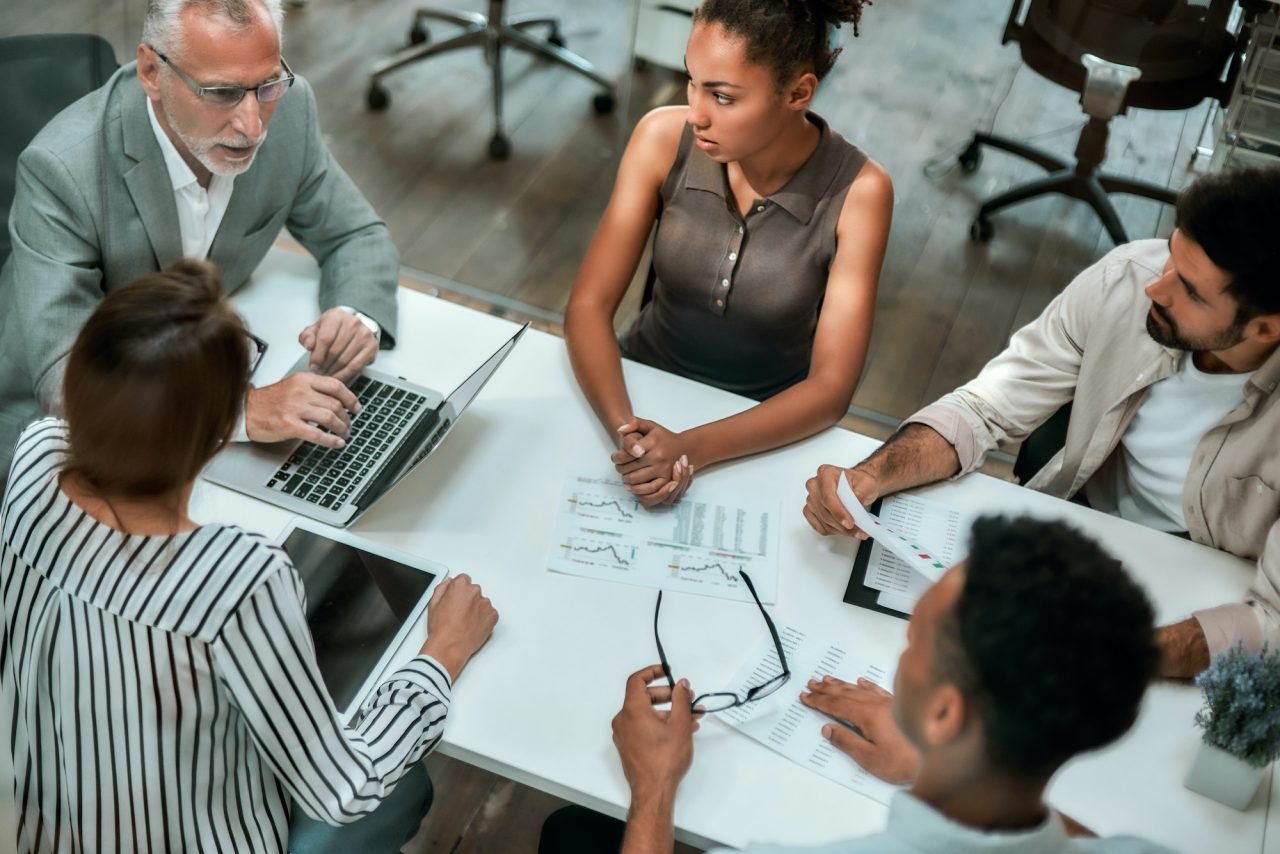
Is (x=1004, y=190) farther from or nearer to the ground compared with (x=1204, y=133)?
nearer to the ground

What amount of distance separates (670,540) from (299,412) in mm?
538

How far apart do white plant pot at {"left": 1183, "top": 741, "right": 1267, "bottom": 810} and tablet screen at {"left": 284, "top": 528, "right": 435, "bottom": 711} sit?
0.94m

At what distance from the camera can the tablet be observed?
4.96 ft

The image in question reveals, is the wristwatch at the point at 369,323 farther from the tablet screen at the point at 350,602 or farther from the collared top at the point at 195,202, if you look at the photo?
the tablet screen at the point at 350,602

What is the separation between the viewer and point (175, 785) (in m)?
1.31

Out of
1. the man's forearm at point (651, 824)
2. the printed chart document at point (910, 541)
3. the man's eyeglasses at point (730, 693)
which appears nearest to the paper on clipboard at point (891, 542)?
the printed chart document at point (910, 541)

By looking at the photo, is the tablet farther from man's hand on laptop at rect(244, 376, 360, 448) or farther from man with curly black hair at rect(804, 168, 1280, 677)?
man with curly black hair at rect(804, 168, 1280, 677)

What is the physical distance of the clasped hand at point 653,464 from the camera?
1720 millimetres

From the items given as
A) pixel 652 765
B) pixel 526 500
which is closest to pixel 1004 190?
pixel 526 500

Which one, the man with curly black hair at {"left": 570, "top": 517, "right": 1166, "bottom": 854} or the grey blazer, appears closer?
the man with curly black hair at {"left": 570, "top": 517, "right": 1166, "bottom": 854}

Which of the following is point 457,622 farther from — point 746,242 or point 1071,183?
point 1071,183

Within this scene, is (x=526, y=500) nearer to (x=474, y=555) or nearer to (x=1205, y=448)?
(x=474, y=555)

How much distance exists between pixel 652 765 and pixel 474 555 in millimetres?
405

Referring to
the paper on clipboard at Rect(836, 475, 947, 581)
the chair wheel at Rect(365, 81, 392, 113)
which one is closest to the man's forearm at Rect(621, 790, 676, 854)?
the paper on clipboard at Rect(836, 475, 947, 581)
